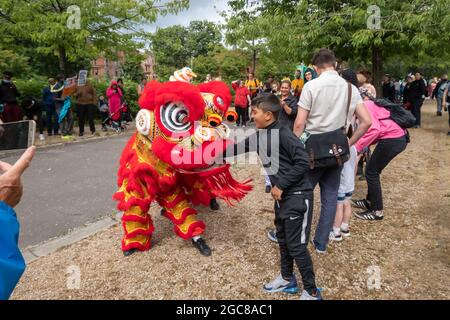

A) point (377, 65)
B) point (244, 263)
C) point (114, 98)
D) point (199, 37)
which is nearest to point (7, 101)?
point (114, 98)

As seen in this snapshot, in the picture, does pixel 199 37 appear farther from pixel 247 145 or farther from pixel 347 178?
pixel 247 145

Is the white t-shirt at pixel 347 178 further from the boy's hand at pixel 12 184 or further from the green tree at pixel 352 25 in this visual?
the green tree at pixel 352 25

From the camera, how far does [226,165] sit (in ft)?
10.2

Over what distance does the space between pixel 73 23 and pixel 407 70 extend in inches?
1325

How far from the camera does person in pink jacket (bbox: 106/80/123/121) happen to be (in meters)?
10.5

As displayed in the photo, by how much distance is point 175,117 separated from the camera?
9.81ft

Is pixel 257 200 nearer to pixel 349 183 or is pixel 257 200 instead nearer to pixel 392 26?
pixel 349 183

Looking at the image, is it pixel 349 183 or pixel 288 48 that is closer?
pixel 349 183

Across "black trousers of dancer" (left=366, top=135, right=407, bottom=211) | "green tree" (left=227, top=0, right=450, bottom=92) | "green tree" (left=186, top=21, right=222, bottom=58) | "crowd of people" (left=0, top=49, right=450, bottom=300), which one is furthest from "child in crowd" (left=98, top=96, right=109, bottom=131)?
"green tree" (left=186, top=21, right=222, bottom=58)

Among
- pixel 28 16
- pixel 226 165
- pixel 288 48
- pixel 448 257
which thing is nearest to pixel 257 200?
pixel 226 165

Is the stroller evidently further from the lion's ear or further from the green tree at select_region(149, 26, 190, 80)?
the green tree at select_region(149, 26, 190, 80)

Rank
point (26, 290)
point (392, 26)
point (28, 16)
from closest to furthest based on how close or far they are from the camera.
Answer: point (26, 290)
point (392, 26)
point (28, 16)

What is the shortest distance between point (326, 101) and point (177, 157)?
Answer: 1.39m

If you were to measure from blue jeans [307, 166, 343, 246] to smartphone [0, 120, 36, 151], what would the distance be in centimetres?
225
